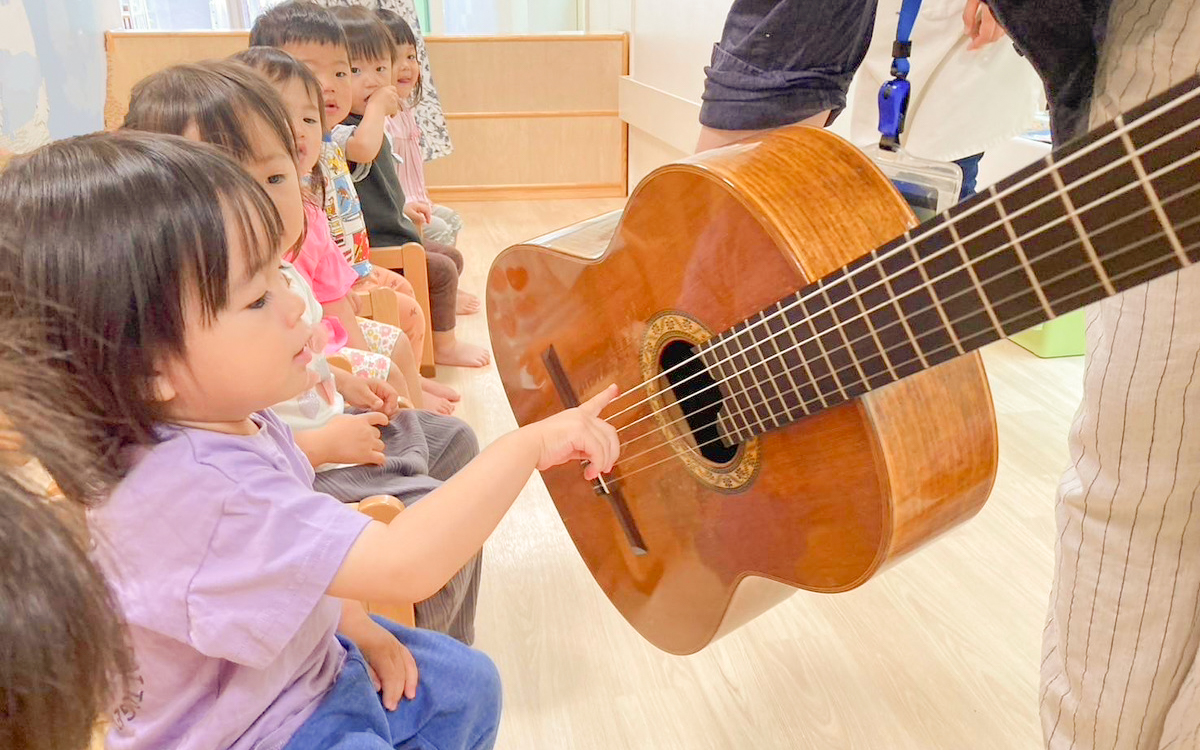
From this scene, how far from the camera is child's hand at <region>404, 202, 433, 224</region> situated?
2.98 metres

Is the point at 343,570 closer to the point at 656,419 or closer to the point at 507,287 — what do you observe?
the point at 656,419

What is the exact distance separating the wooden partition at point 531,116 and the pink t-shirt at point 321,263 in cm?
320

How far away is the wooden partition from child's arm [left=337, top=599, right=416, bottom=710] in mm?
4196

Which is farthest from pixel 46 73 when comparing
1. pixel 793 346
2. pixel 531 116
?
pixel 531 116

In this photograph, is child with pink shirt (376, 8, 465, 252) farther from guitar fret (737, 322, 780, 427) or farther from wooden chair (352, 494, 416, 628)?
guitar fret (737, 322, 780, 427)

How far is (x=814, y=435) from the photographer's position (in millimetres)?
902

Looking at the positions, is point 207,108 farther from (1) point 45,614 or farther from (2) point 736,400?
(1) point 45,614

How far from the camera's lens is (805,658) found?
5.01ft

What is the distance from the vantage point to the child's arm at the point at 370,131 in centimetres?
230

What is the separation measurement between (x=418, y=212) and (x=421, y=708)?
7.58 feet

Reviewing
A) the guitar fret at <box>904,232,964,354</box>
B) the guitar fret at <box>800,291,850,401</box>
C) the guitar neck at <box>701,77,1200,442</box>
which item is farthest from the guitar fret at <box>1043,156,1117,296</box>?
the guitar fret at <box>800,291,850,401</box>

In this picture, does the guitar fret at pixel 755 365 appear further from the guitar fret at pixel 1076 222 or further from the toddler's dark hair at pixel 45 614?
the toddler's dark hair at pixel 45 614

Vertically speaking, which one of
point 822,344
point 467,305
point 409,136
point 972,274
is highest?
point 972,274

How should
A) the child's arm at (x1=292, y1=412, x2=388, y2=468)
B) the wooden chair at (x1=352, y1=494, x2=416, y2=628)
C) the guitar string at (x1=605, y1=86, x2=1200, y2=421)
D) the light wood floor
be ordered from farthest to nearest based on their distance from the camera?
the light wood floor < the child's arm at (x1=292, y1=412, x2=388, y2=468) < the wooden chair at (x1=352, y1=494, x2=416, y2=628) < the guitar string at (x1=605, y1=86, x2=1200, y2=421)
